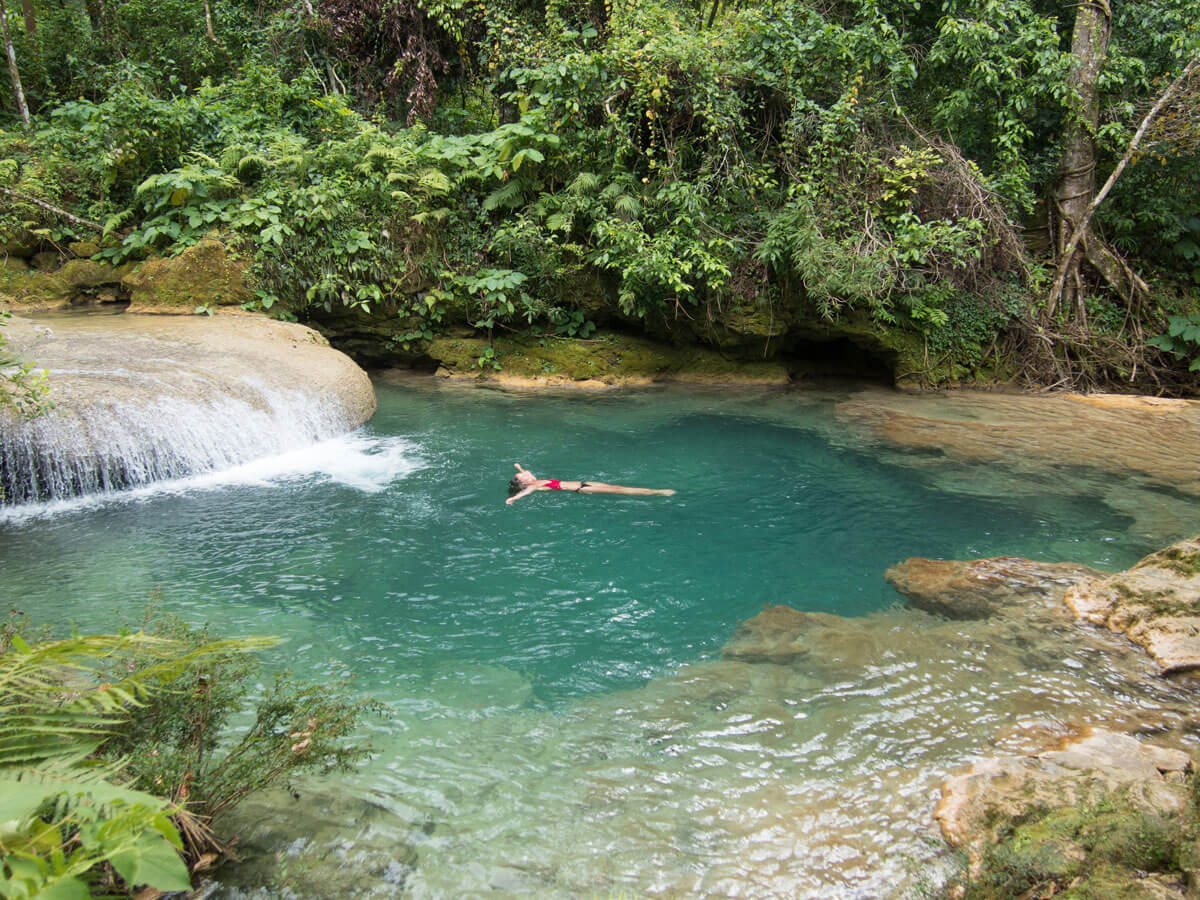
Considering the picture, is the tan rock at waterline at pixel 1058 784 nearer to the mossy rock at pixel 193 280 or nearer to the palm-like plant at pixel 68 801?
the palm-like plant at pixel 68 801

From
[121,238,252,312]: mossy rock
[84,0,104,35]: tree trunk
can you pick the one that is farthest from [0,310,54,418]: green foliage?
[84,0,104,35]: tree trunk

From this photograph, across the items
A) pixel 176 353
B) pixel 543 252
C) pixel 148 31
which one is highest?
pixel 148 31

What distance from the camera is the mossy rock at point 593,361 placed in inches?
480

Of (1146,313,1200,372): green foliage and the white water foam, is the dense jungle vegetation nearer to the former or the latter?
(1146,313,1200,372): green foliage

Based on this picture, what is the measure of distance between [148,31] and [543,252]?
10.7 metres

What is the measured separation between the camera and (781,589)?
213 inches

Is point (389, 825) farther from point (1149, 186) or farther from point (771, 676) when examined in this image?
point (1149, 186)

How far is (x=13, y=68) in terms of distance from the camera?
43.4 feet

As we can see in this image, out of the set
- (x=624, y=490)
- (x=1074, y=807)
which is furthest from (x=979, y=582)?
(x=624, y=490)

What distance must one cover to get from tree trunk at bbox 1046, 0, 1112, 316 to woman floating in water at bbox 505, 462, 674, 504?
8.92 meters

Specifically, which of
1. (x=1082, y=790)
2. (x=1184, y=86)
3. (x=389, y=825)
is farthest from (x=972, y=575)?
(x=1184, y=86)

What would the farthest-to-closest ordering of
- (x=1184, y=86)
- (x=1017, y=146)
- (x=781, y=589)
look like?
(x=1017, y=146), (x=1184, y=86), (x=781, y=589)

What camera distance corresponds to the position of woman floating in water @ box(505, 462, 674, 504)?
7066 millimetres

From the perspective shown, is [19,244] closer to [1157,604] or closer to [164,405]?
[164,405]
